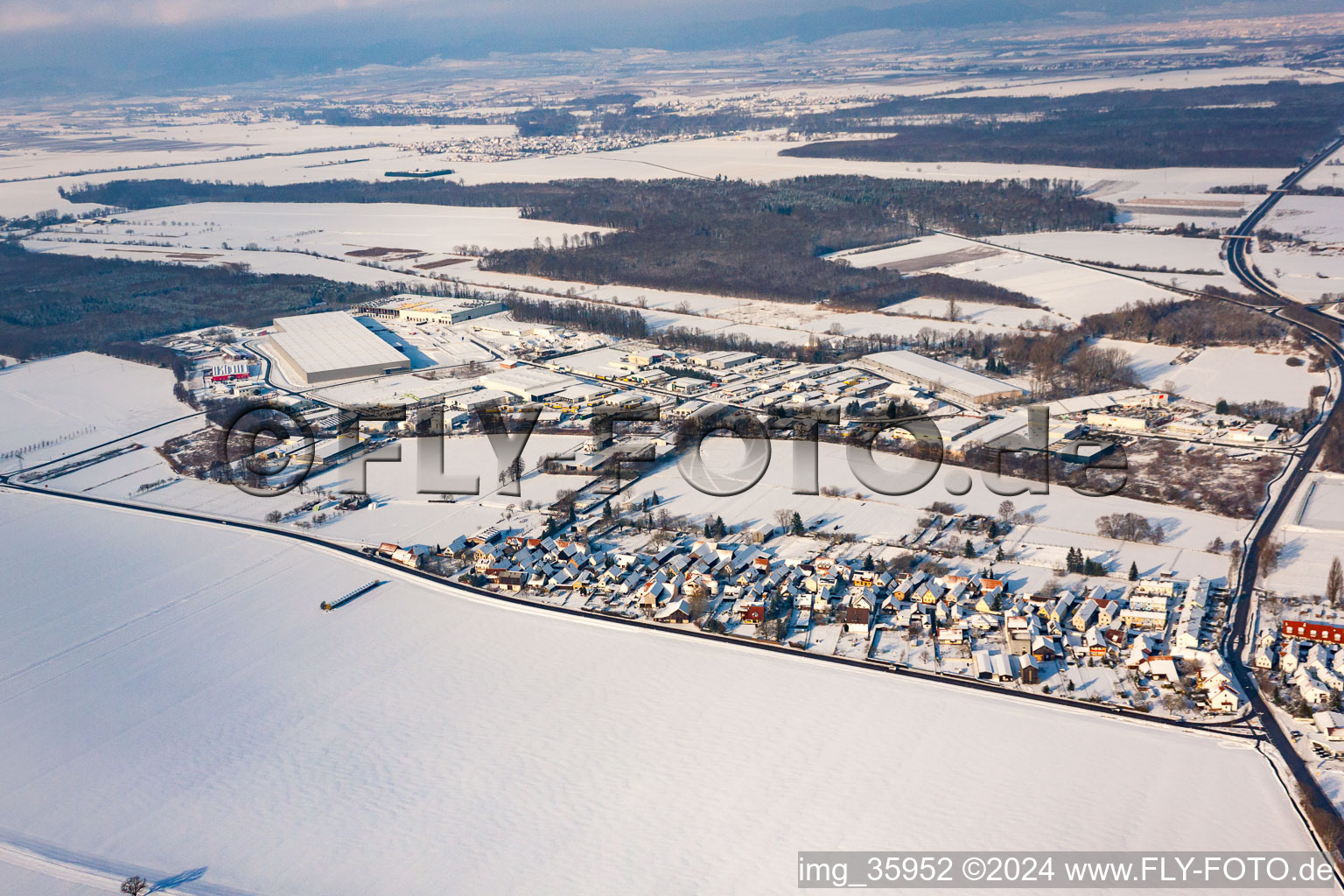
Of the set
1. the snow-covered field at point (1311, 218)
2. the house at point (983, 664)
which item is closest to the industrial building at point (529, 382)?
the house at point (983, 664)

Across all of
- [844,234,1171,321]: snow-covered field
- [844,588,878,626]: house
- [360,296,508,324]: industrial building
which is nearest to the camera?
[844,588,878,626]: house

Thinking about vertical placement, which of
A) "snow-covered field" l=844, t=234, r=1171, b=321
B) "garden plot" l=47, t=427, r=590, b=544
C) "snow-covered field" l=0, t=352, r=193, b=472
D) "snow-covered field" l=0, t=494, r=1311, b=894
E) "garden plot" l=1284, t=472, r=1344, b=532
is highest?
"snow-covered field" l=844, t=234, r=1171, b=321

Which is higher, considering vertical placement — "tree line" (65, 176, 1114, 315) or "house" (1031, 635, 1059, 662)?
"tree line" (65, 176, 1114, 315)

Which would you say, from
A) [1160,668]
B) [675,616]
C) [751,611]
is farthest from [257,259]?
[1160,668]

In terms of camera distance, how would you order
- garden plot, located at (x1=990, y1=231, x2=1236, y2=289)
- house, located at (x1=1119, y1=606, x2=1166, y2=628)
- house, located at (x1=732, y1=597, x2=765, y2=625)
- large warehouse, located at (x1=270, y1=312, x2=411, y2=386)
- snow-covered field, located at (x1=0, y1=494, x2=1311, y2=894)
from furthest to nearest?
garden plot, located at (x1=990, y1=231, x2=1236, y2=289) < large warehouse, located at (x1=270, y1=312, x2=411, y2=386) < house, located at (x1=732, y1=597, x2=765, y2=625) < house, located at (x1=1119, y1=606, x2=1166, y2=628) < snow-covered field, located at (x1=0, y1=494, x2=1311, y2=894)

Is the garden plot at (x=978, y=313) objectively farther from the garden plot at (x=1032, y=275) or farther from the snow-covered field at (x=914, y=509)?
the snow-covered field at (x=914, y=509)

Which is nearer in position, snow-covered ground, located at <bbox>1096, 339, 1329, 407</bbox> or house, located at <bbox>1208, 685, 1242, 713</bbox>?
house, located at <bbox>1208, 685, 1242, 713</bbox>

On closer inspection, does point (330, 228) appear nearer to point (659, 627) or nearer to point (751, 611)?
point (659, 627)

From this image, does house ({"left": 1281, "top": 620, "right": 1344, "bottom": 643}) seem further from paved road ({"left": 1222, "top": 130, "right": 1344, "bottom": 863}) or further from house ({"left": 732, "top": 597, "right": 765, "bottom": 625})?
house ({"left": 732, "top": 597, "right": 765, "bottom": 625})

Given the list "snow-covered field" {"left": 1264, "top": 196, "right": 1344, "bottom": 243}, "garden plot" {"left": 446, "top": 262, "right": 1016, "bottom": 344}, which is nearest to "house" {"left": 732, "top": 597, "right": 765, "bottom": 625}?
"garden plot" {"left": 446, "top": 262, "right": 1016, "bottom": 344}
